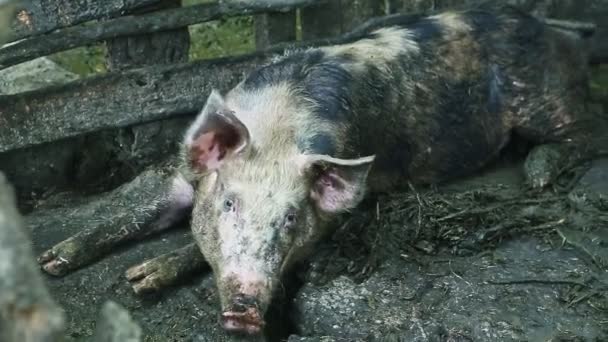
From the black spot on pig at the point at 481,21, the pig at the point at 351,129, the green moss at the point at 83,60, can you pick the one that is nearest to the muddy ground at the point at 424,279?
the pig at the point at 351,129

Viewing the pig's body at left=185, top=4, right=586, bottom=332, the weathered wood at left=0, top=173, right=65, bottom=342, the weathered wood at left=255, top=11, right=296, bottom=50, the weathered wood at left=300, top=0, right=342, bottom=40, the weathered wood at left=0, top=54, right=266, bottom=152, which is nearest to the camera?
the weathered wood at left=0, top=173, right=65, bottom=342

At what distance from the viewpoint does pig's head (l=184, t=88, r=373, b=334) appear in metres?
3.44

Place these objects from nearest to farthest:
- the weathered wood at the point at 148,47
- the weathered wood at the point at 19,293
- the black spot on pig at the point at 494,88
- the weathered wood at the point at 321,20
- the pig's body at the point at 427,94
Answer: the weathered wood at the point at 19,293 → the pig's body at the point at 427,94 → the weathered wood at the point at 148,47 → the black spot on pig at the point at 494,88 → the weathered wood at the point at 321,20

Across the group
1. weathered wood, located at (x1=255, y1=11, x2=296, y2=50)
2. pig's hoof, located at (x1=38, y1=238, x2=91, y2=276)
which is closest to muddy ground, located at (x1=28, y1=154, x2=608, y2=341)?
pig's hoof, located at (x1=38, y1=238, x2=91, y2=276)

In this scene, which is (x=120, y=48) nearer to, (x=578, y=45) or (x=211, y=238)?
(x=211, y=238)

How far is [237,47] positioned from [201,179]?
310 cm

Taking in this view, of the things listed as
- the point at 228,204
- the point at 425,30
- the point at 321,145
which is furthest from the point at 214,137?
the point at 425,30

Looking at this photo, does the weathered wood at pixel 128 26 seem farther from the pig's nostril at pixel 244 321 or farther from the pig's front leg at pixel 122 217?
the pig's nostril at pixel 244 321

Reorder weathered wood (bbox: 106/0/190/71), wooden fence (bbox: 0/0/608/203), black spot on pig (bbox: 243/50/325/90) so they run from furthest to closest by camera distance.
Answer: weathered wood (bbox: 106/0/190/71) → wooden fence (bbox: 0/0/608/203) → black spot on pig (bbox: 243/50/325/90)

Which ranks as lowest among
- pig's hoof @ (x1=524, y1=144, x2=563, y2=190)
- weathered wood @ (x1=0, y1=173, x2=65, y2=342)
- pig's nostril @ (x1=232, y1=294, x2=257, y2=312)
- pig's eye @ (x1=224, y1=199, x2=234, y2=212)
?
pig's hoof @ (x1=524, y1=144, x2=563, y2=190)

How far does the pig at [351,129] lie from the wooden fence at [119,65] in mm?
431

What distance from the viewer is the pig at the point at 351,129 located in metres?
3.64

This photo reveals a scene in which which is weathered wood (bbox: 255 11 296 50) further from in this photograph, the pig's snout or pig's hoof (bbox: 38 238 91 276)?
the pig's snout

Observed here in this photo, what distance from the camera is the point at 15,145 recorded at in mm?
4551
